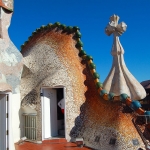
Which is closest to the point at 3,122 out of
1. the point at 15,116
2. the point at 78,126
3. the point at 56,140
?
the point at 15,116

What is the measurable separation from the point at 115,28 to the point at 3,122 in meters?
8.45

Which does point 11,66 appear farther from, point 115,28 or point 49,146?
point 115,28

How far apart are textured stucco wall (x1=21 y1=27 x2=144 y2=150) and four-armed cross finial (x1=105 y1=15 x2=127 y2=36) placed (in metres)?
3.71

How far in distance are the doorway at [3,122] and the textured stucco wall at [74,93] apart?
2.20 m

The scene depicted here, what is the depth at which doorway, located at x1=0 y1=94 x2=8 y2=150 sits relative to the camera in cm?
607

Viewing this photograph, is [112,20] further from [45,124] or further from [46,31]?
[45,124]

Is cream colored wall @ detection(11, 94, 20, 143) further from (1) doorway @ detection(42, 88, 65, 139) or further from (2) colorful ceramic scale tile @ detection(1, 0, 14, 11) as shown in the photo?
(2) colorful ceramic scale tile @ detection(1, 0, 14, 11)

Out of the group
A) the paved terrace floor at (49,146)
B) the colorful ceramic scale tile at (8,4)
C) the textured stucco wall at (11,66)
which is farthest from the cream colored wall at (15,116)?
the colorful ceramic scale tile at (8,4)

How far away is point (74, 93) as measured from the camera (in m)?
8.48

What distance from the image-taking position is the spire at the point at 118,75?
12633mm

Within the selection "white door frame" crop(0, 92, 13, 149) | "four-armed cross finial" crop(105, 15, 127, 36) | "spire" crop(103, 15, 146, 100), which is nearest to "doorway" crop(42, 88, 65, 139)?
"white door frame" crop(0, 92, 13, 149)

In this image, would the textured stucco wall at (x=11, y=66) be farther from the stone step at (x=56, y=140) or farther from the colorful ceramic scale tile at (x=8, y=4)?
the stone step at (x=56, y=140)

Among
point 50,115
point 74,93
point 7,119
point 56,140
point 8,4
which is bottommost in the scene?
point 56,140

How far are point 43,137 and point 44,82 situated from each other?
6.38 ft
